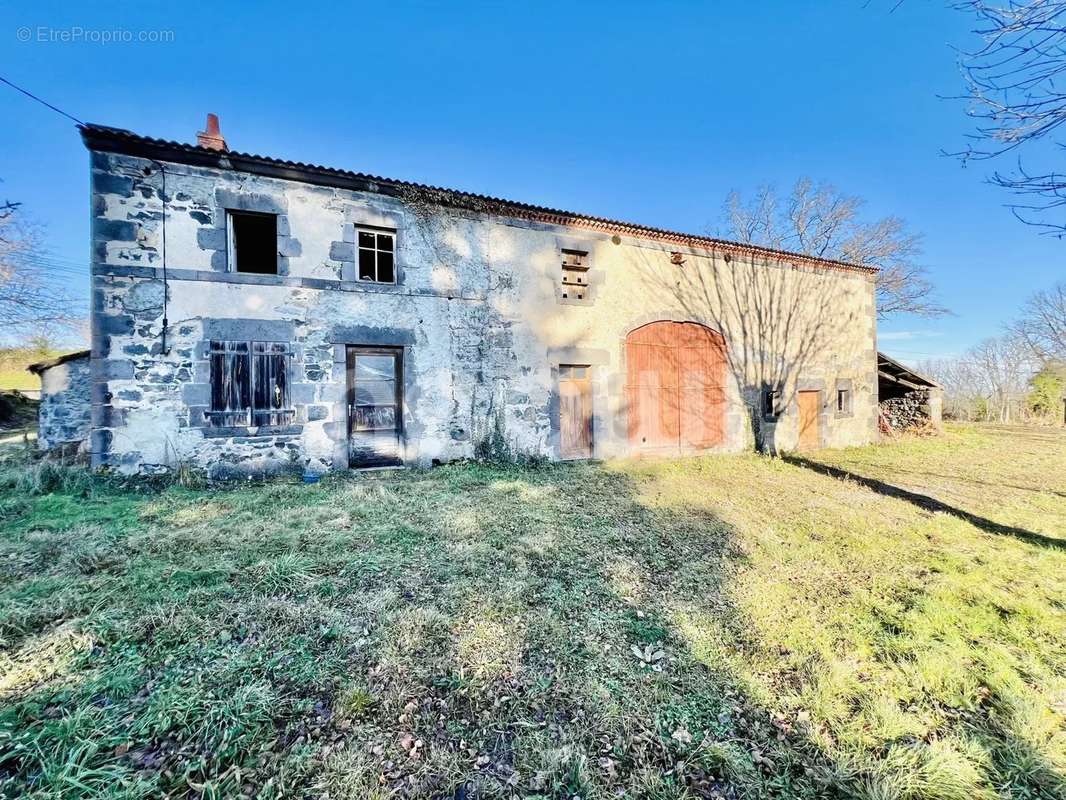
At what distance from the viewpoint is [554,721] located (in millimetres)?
2072

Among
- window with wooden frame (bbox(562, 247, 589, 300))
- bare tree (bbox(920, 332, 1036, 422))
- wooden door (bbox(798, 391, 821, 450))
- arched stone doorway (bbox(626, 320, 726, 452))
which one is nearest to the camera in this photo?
window with wooden frame (bbox(562, 247, 589, 300))

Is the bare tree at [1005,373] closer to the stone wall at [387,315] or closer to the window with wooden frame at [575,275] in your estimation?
the stone wall at [387,315]

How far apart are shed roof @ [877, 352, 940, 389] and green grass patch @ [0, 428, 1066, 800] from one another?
1066 cm

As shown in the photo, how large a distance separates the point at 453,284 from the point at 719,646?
24.4ft

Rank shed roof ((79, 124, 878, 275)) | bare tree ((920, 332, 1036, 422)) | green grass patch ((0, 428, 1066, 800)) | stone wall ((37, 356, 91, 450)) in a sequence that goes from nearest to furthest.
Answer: green grass patch ((0, 428, 1066, 800)) → shed roof ((79, 124, 878, 275)) → stone wall ((37, 356, 91, 450)) → bare tree ((920, 332, 1036, 422))

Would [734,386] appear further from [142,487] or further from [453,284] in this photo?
[142,487]

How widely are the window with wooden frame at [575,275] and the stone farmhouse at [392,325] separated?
2.1 inches

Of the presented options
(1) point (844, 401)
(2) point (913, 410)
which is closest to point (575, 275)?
(1) point (844, 401)

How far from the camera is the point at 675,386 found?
1023cm

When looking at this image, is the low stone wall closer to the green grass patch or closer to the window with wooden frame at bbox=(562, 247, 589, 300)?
the green grass patch

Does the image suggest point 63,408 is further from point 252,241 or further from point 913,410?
point 913,410

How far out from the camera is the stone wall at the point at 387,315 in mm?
6496

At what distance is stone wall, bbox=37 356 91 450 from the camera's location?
25.4ft

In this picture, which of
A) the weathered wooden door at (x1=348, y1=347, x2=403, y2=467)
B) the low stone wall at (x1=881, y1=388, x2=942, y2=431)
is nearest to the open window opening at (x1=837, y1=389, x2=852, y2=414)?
the low stone wall at (x1=881, y1=388, x2=942, y2=431)
